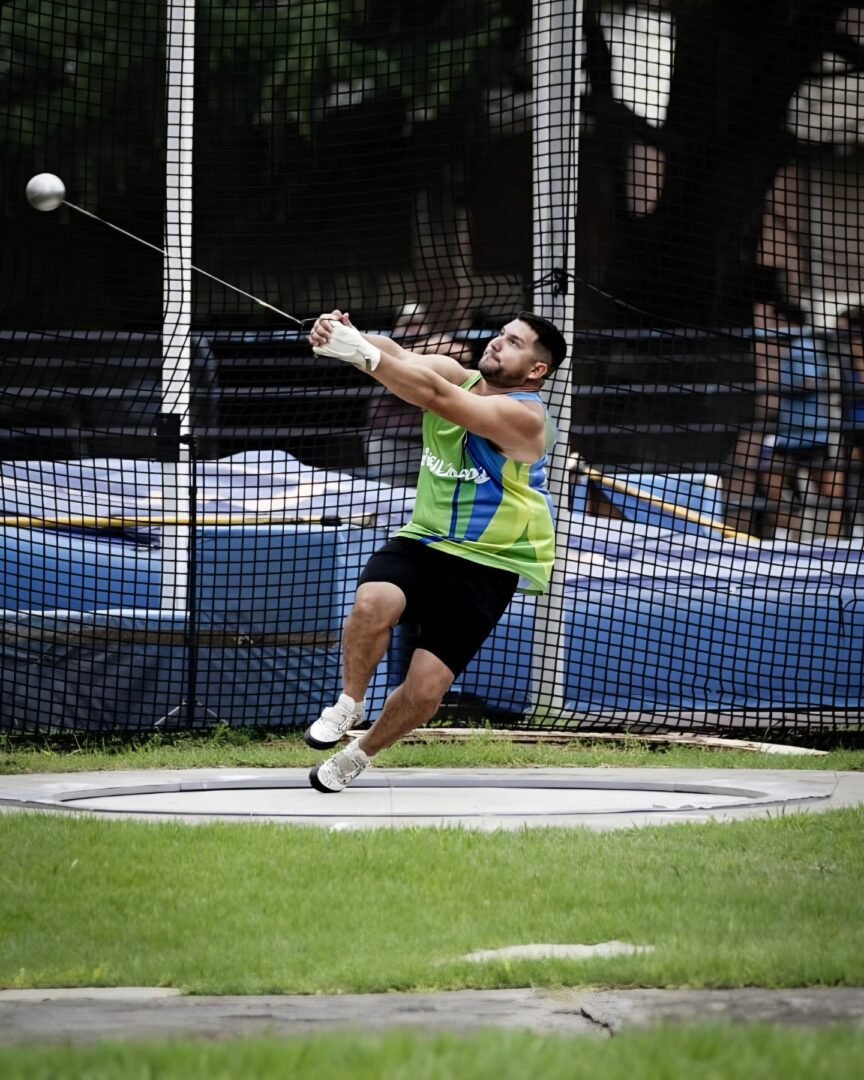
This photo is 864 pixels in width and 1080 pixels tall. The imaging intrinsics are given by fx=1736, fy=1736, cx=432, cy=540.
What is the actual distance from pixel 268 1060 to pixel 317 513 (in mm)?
8025

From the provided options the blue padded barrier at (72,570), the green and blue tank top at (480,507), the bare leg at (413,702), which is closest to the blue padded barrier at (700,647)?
the blue padded barrier at (72,570)

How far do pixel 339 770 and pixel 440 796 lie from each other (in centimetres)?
56

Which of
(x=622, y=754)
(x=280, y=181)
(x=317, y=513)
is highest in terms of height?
(x=280, y=181)

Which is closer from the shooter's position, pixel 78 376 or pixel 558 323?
pixel 558 323

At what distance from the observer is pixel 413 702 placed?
7.29 m

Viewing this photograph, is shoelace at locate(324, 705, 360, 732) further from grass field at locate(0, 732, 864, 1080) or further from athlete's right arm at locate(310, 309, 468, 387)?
athlete's right arm at locate(310, 309, 468, 387)

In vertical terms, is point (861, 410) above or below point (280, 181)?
below

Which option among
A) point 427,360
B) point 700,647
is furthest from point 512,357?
point 700,647

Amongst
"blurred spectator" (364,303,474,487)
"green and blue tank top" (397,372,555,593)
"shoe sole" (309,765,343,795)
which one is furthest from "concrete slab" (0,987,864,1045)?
"blurred spectator" (364,303,474,487)

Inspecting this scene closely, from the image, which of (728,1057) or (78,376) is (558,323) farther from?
(728,1057)

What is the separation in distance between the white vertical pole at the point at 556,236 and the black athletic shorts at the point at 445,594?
2.55 m

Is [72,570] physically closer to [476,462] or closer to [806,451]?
[476,462]

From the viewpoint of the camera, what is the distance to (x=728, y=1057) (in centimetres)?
276

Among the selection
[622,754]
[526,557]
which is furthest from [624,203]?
[526,557]
